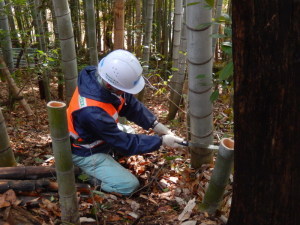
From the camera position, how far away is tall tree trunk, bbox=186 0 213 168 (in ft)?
8.07

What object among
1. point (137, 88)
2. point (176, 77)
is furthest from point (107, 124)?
point (176, 77)

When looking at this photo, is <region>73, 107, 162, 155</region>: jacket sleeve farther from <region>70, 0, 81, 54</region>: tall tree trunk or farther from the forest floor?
<region>70, 0, 81, 54</region>: tall tree trunk

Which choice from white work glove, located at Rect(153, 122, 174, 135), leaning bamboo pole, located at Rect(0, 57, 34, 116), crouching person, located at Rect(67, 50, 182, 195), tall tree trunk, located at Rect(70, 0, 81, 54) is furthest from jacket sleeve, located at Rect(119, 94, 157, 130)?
tall tree trunk, located at Rect(70, 0, 81, 54)

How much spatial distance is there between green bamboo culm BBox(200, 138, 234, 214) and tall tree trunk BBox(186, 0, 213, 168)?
0.59 m

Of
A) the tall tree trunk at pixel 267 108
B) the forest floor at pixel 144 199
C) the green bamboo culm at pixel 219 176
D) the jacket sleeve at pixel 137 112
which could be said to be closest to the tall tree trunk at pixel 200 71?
the forest floor at pixel 144 199

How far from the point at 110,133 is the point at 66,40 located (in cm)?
147

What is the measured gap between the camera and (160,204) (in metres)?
3.03

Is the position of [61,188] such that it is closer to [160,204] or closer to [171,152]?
[160,204]

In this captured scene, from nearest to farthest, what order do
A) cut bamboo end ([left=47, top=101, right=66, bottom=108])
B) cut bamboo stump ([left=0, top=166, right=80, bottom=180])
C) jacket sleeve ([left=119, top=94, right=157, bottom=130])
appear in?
cut bamboo end ([left=47, top=101, right=66, bottom=108]) < cut bamboo stump ([left=0, top=166, right=80, bottom=180]) < jacket sleeve ([left=119, top=94, right=157, bottom=130])

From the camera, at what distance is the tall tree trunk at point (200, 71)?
246 cm

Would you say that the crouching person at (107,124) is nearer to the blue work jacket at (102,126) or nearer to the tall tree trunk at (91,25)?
the blue work jacket at (102,126)

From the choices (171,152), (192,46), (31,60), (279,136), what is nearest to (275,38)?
(279,136)

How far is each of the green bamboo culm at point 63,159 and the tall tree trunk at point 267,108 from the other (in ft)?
3.47

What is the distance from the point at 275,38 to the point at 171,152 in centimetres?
300
